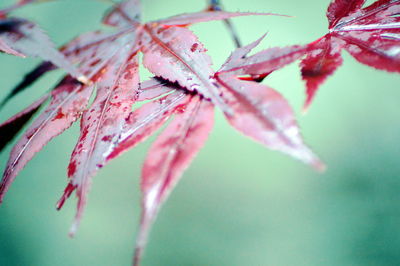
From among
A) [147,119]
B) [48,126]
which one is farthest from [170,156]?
[48,126]

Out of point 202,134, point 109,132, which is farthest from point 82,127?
point 202,134

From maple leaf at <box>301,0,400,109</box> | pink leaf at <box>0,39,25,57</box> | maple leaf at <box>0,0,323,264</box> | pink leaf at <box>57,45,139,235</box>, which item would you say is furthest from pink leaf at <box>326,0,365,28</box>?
pink leaf at <box>0,39,25,57</box>

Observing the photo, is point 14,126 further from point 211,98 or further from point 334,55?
point 334,55

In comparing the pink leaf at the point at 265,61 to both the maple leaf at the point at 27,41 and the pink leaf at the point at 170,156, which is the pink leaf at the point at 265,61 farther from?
the maple leaf at the point at 27,41

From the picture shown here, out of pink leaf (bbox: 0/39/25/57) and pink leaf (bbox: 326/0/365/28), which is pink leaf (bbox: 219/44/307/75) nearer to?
pink leaf (bbox: 326/0/365/28)

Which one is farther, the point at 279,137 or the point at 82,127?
the point at 82,127

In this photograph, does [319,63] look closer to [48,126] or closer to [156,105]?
[156,105]

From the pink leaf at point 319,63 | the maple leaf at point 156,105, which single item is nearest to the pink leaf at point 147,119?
the maple leaf at point 156,105
